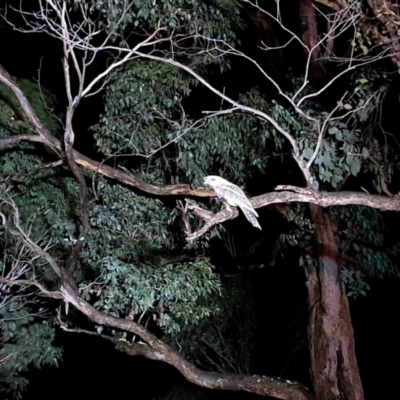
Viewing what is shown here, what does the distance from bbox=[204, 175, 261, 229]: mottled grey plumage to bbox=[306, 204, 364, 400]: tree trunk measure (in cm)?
259

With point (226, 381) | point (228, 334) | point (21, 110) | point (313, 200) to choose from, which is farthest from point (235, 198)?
point (228, 334)

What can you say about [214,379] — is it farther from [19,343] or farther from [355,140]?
[19,343]

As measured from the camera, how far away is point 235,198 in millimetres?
4129

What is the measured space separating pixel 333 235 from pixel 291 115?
1.73 metres

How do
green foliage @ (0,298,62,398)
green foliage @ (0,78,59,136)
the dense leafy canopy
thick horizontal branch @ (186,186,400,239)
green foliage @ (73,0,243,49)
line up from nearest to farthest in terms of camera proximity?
1. thick horizontal branch @ (186,186,400,239)
2. green foliage @ (73,0,243,49)
3. the dense leafy canopy
4. green foliage @ (0,78,59,136)
5. green foliage @ (0,298,62,398)

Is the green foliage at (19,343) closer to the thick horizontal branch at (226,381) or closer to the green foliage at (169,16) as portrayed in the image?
the thick horizontal branch at (226,381)

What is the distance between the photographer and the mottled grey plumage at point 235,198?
4.05 metres

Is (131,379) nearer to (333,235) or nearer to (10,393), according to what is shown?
(10,393)

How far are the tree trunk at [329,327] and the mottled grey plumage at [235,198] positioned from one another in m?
2.59

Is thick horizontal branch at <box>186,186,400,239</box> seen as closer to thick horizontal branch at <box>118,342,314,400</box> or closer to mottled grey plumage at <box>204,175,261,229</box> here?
mottled grey plumage at <box>204,175,261,229</box>

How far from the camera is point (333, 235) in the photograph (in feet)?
22.9

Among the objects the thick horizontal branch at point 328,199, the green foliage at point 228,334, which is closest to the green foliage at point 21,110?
the thick horizontal branch at point 328,199

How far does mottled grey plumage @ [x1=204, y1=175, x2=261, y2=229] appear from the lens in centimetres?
405

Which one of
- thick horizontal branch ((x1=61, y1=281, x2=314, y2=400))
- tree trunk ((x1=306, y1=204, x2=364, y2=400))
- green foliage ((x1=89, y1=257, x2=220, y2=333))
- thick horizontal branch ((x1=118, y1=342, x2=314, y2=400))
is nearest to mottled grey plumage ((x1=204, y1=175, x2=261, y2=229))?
thick horizontal branch ((x1=61, y1=281, x2=314, y2=400))
